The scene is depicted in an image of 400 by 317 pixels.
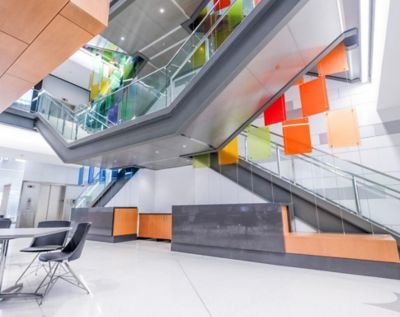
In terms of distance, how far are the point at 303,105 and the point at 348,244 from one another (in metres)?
3.24

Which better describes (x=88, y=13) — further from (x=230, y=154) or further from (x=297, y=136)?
(x=297, y=136)

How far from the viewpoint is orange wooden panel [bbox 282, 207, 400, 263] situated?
3407 mm

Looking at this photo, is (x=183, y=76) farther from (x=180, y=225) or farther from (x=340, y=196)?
(x=340, y=196)

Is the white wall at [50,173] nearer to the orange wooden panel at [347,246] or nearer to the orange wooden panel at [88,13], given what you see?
the orange wooden panel at [88,13]

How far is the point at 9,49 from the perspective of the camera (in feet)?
9.91

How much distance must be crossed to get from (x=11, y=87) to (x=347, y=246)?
6.58 m

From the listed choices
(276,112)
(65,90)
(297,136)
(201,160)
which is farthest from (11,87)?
(65,90)

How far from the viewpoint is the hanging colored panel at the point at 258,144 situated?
18.7ft

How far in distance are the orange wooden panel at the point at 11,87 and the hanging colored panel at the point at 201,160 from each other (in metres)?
4.43

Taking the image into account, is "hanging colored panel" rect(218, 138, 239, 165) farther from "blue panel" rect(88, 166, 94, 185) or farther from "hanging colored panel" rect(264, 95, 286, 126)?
"blue panel" rect(88, 166, 94, 185)

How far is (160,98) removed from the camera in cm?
536

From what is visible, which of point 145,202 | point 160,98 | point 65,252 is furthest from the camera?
point 145,202

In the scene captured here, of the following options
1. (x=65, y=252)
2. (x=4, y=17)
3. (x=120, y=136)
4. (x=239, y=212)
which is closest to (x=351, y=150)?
(x=239, y=212)

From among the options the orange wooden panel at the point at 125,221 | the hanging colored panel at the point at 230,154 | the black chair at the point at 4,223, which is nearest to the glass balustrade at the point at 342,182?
the hanging colored panel at the point at 230,154
